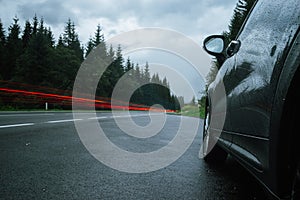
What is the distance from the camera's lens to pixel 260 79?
132cm

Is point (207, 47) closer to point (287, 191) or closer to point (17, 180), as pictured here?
point (287, 191)

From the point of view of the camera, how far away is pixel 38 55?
3519 centimetres

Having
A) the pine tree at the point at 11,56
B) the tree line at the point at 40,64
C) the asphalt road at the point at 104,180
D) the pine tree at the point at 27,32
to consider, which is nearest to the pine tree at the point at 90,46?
the tree line at the point at 40,64

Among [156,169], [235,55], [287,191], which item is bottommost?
[156,169]

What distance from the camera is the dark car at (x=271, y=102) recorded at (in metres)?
1.00

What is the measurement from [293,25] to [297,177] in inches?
24.2

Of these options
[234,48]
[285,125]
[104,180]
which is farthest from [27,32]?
[285,125]

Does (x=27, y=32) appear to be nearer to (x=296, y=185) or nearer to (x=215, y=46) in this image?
(x=215, y=46)

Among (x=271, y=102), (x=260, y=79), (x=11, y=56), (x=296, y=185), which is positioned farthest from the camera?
(x=11, y=56)

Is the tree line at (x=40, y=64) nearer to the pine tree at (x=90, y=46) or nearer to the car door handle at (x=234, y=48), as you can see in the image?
the pine tree at (x=90, y=46)

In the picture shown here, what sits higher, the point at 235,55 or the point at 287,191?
the point at 235,55

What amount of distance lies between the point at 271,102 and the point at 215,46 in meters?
1.78

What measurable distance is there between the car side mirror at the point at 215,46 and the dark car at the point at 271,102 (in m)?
0.80

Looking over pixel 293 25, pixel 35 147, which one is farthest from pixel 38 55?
pixel 293 25
